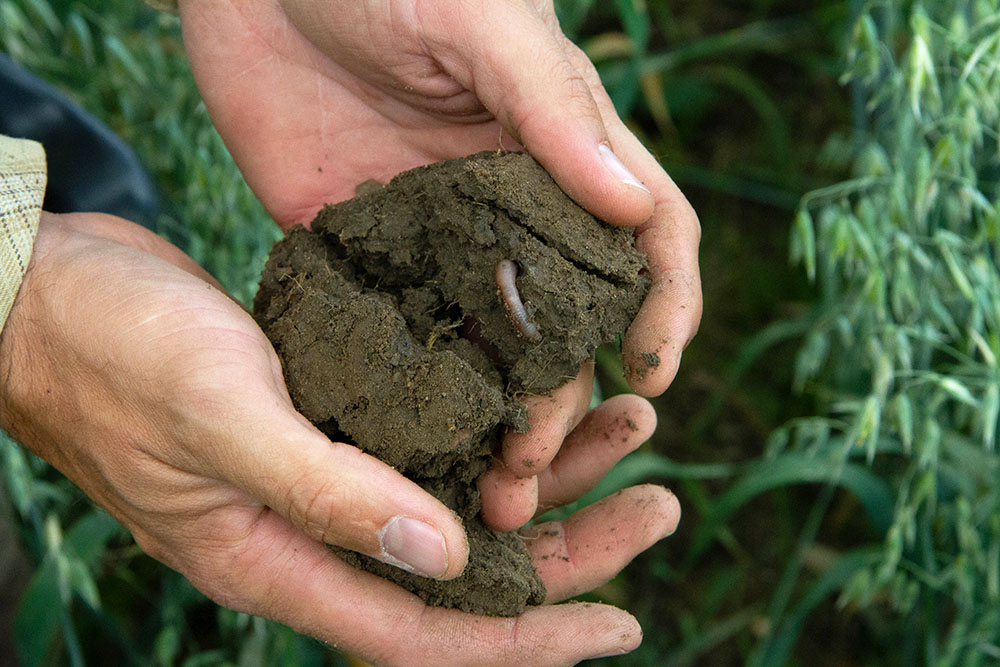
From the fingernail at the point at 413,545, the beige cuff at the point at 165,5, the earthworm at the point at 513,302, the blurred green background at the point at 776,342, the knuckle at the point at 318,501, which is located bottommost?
the blurred green background at the point at 776,342

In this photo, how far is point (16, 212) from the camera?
200 cm

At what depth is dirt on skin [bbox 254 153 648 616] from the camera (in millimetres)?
1769

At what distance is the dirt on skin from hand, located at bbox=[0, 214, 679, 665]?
94mm

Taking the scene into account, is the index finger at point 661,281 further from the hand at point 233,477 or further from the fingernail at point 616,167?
the hand at point 233,477

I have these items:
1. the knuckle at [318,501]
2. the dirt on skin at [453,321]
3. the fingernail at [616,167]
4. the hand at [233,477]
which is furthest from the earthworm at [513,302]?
the knuckle at [318,501]

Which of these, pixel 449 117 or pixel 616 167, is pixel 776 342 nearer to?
pixel 449 117

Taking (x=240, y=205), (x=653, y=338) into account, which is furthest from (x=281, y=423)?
(x=240, y=205)

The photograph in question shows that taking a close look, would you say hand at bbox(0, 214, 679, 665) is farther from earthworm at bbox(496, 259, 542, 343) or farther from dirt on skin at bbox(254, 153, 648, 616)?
earthworm at bbox(496, 259, 542, 343)

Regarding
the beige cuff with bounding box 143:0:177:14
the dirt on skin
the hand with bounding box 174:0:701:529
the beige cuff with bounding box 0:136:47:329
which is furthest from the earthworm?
the beige cuff with bounding box 143:0:177:14

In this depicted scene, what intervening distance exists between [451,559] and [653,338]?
2.22ft

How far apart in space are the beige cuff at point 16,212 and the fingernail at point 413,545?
107cm

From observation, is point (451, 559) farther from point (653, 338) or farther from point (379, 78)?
point (379, 78)

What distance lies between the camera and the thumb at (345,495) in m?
1.58

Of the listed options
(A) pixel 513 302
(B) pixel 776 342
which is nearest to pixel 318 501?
(A) pixel 513 302
